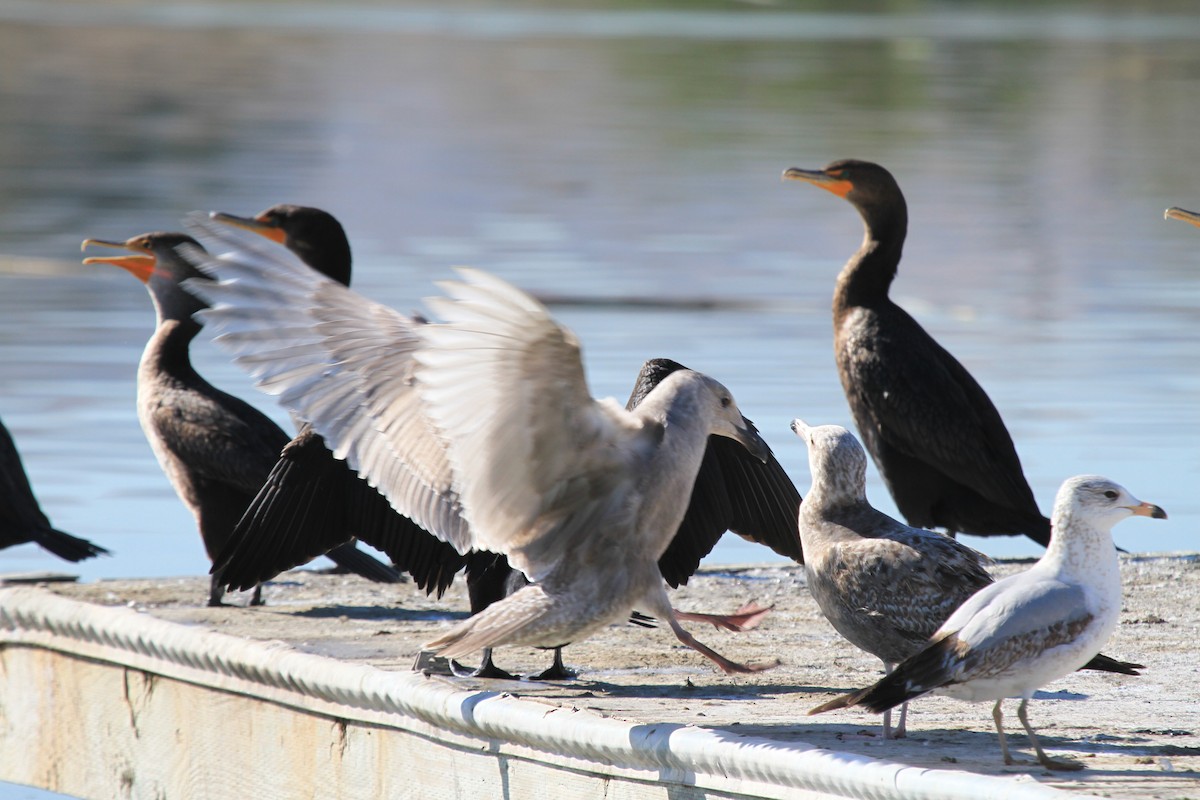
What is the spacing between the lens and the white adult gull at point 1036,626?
4465 millimetres

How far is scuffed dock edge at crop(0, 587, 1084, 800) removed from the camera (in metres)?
4.44

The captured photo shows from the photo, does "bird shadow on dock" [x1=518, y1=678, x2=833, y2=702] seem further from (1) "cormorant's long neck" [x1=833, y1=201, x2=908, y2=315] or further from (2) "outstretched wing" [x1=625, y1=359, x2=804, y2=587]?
(1) "cormorant's long neck" [x1=833, y1=201, x2=908, y2=315]

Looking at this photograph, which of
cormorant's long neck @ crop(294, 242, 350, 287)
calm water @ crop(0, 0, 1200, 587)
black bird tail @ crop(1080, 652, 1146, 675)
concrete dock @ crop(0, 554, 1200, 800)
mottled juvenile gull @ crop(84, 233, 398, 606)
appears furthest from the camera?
calm water @ crop(0, 0, 1200, 587)

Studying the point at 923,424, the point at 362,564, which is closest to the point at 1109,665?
the point at 923,424

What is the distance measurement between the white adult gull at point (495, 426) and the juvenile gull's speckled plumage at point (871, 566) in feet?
0.64

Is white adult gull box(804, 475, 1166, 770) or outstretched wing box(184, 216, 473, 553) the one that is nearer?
white adult gull box(804, 475, 1166, 770)

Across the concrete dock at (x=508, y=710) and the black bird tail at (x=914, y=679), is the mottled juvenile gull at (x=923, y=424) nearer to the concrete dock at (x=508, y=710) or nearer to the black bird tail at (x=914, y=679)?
the concrete dock at (x=508, y=710)

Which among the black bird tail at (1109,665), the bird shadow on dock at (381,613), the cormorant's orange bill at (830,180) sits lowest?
the bird shadow on dock at (381,613)

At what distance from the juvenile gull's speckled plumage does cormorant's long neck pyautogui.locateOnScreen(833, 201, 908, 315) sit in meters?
2.97

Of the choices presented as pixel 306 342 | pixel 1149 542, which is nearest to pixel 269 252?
pixel 306 342

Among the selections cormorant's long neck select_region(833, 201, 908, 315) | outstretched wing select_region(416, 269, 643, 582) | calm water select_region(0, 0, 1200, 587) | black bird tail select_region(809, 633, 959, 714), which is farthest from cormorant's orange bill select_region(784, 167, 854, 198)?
black bird tail select_region(809, 633, 959, 714)

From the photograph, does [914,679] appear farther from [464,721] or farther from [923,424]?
[923,424]

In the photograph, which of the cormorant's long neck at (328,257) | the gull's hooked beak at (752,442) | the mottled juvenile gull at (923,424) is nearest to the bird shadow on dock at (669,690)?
the gull's hooked beak at (752,442)

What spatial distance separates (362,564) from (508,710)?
82.6 inches
